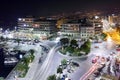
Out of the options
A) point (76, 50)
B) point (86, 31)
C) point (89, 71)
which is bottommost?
point (89, 71)

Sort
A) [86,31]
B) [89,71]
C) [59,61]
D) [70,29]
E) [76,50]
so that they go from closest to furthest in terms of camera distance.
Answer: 1. [89,71]
2. [59,61]
3. [76,50]
4. [86,31]
5. [70,29]

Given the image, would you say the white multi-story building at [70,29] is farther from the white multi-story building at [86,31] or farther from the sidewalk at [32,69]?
the sidewalk at [32,69]

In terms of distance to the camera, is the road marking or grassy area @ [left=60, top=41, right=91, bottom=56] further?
grassy area @ [left=60, top=41, right=91, bottom=56]

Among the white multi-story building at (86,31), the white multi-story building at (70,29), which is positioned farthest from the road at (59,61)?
the white multi-story building at (70,29)

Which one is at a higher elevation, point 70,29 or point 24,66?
point 70,29

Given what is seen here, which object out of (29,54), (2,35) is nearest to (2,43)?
(2,35)

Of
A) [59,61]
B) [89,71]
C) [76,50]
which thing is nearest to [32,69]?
[59,61]

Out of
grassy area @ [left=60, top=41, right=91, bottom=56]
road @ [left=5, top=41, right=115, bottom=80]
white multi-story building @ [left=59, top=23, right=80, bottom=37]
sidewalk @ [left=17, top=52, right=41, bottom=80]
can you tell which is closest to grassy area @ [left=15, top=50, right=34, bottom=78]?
sidewalk @ [left=17, top=52, right=41, bottom=80]

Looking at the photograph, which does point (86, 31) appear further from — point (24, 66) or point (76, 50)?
point (24, 66)

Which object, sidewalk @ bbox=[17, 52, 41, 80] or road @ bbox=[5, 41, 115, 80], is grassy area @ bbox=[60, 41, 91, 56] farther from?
sidewalk @ bbox=[17, 52, 41, 80]

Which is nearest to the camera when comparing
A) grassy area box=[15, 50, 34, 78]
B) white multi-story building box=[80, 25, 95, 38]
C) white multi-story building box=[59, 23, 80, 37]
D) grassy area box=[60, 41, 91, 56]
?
grassy area box=[15, 50, 34, 78]

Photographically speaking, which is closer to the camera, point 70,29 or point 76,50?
point 76,50

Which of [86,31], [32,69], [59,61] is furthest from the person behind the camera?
[86,31]
